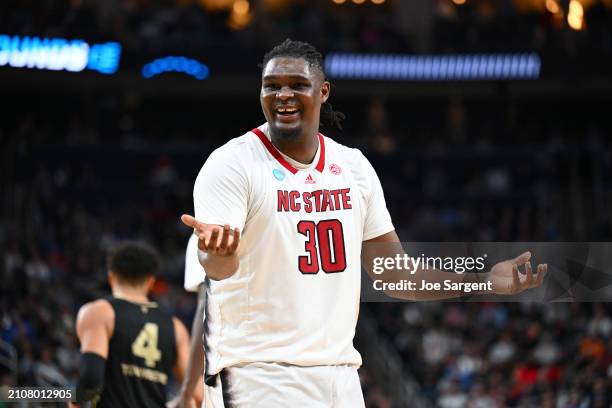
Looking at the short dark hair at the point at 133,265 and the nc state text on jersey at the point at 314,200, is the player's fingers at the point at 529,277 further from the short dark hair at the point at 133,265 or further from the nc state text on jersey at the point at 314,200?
the short dark hair at the point at 133,265

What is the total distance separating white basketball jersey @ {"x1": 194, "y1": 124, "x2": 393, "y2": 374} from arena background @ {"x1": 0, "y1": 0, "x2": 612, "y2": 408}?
32.4 ft

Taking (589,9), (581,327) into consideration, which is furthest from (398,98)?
(581,327)

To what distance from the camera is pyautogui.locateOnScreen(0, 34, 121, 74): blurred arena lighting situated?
2242 cm

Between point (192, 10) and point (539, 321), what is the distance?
13.0 metres

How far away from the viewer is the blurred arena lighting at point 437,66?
24.8 metres

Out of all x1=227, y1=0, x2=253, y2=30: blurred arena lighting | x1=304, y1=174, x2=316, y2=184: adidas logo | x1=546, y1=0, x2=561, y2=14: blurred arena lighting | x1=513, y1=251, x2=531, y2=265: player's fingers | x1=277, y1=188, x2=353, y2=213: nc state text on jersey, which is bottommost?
x1=513, y1=251, x2=531, y2=265: player's fingers

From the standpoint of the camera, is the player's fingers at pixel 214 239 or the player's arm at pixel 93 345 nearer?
the player's fingers at pixel 214 239

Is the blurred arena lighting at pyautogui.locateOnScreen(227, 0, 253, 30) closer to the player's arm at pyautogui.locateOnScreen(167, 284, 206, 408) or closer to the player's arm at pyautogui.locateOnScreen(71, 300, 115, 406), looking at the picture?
the player's arm at pyautogui.locateOnScreen(167, 284, 206, 408)

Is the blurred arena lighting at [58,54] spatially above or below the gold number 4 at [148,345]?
above

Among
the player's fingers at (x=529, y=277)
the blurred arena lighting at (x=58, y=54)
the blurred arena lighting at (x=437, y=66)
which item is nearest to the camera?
the player's fingers at (x=529, y=277)

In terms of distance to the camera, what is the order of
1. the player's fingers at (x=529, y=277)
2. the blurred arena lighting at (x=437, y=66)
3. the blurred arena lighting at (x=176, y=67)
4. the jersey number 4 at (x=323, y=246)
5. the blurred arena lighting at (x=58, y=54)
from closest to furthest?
1. the jersey number 4 at (x=323, y=246)
2. the player's fingers at (x=529, y=277)
3. the blurred arena lighting at (x=58, y=54)
4. the blurred arena lighting at (x=176, y=67)
5. the blurred arena lighting at (x=437, y=66)

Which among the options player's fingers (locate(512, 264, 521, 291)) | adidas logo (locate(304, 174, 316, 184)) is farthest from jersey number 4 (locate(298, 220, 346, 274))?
player's fingers (locate(512, 264, 521, 291))

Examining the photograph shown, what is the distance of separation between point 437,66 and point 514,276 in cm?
2105

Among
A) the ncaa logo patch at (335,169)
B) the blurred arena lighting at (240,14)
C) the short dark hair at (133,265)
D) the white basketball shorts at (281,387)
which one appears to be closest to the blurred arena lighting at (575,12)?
the short dark hair at (133,265)
